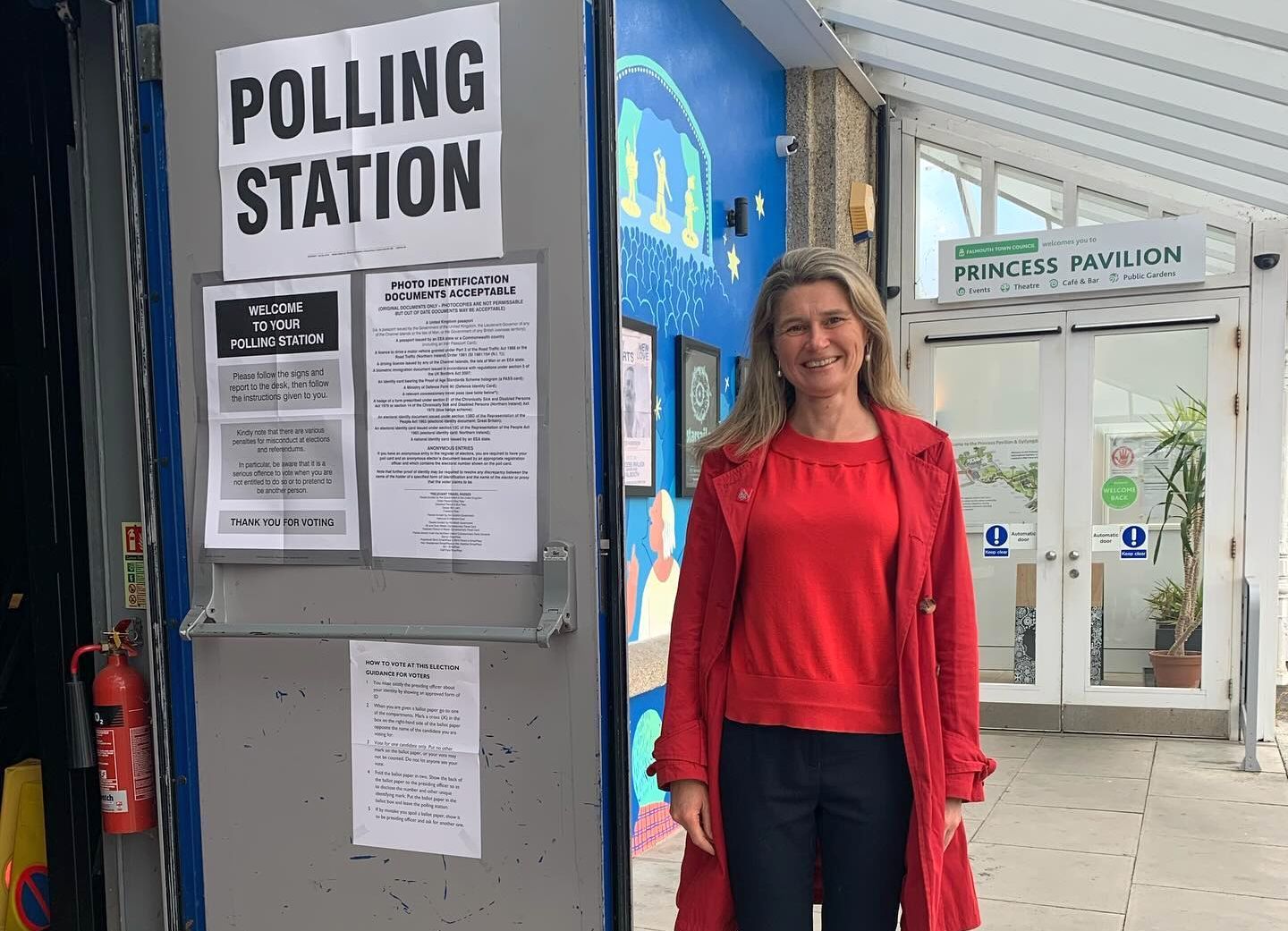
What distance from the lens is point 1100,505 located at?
251 inches

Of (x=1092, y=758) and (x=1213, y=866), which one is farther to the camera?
(x=1092, y=758)

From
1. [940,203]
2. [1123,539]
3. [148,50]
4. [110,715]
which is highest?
[940,203]

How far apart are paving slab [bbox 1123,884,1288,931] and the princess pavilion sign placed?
3601mm

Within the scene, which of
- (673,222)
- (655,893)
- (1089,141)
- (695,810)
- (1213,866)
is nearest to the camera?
(695,810)

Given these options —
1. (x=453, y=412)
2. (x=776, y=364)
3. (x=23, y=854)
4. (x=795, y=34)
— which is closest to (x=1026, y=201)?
(x=795, y=34)

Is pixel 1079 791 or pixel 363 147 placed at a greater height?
pixel 363 147

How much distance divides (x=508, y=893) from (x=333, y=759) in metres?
0.42

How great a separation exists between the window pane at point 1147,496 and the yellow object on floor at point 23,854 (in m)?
5.72

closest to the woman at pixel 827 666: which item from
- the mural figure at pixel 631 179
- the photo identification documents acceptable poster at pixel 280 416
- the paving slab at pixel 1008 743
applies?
the photo identification documents acceptable poster at pixel 280 416

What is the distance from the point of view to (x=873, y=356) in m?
1.94

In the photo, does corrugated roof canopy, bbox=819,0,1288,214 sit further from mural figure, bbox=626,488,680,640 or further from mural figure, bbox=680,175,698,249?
mural figure, bbox=626,488,680,640

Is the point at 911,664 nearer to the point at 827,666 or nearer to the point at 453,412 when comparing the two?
the point at 827,666

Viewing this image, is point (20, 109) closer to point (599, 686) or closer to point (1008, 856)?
point (599, 686)

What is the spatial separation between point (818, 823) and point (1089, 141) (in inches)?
211
